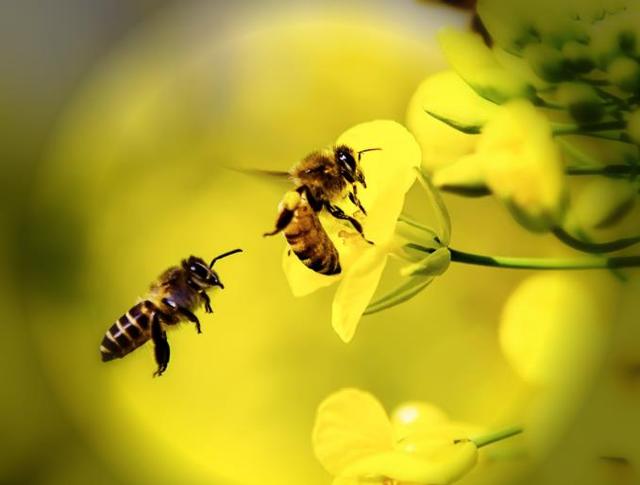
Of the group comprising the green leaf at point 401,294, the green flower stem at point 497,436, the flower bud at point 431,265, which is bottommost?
the green flower stem at point 497,436

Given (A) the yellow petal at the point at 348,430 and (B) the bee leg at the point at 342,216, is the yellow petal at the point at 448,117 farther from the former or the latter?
(A) the yellow petal at the point at 348,430

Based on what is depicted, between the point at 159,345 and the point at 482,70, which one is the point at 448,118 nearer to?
the point at 482,70

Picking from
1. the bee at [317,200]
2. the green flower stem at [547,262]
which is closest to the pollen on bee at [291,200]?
the bee at [317,200]

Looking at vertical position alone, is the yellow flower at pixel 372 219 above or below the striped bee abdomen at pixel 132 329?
above

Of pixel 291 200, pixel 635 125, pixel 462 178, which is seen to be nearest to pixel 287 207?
pixel 291 200

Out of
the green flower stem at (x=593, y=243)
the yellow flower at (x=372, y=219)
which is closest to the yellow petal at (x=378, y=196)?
the yellow flower at (x=372, y=219)

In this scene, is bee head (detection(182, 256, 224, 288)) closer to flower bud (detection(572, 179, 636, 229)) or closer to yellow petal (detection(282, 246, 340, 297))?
yellow petal (detection(282, 246, 340, 297))
